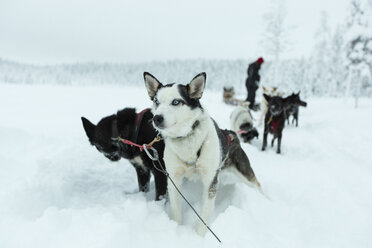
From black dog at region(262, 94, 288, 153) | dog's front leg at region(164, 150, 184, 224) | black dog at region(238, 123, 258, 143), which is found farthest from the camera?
black dog at region(238, 123, 258, 143)

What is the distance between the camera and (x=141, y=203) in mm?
2949

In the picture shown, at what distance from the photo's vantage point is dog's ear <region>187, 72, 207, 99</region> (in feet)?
8.11

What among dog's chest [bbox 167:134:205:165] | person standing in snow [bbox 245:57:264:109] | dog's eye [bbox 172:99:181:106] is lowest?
dog's chest [bbox 167:134:205:165]

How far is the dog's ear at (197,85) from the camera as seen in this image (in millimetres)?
2473

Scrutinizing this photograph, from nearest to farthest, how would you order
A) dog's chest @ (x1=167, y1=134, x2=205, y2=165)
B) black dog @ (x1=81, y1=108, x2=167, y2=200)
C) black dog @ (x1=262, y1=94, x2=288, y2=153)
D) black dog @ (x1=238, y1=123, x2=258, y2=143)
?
dog's chest @ (x1=167, y1=134, x2=205, y2=165) → black dog @ (x1=81, y1=108, x2=167, y2=200) → black dog @ (x1=262, y1=94, x2=288, y2=153) → black dog @ (x1=238, y1=123, x2=258, y2=143)

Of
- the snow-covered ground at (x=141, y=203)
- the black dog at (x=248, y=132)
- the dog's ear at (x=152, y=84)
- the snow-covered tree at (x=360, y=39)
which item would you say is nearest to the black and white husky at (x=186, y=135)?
the dog's ear at (x=152, y=84)

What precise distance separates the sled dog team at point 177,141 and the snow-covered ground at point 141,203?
0.28 m

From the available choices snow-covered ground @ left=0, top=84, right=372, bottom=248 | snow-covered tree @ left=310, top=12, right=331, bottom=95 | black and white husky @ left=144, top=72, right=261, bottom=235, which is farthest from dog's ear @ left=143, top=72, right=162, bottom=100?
snow-covered tree @ left=310, top=12, right=331, bottom=95

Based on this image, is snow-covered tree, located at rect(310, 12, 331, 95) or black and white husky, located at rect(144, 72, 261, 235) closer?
black and white husky, located at rect(144, 72, 261, 235)

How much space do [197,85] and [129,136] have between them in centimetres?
145

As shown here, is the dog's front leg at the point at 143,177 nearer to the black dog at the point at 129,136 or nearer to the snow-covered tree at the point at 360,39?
the black dog at the point at 129,136

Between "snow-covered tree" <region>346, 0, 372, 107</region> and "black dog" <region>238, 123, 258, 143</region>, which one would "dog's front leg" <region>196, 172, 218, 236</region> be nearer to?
"black dog" <region>238, 123, 258, 143</region>

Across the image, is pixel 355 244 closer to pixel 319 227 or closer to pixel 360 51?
pixel 319 227

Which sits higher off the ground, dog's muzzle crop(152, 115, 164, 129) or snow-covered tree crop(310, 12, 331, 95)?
snow-covered tree crop(310, 12, 331, 95)
